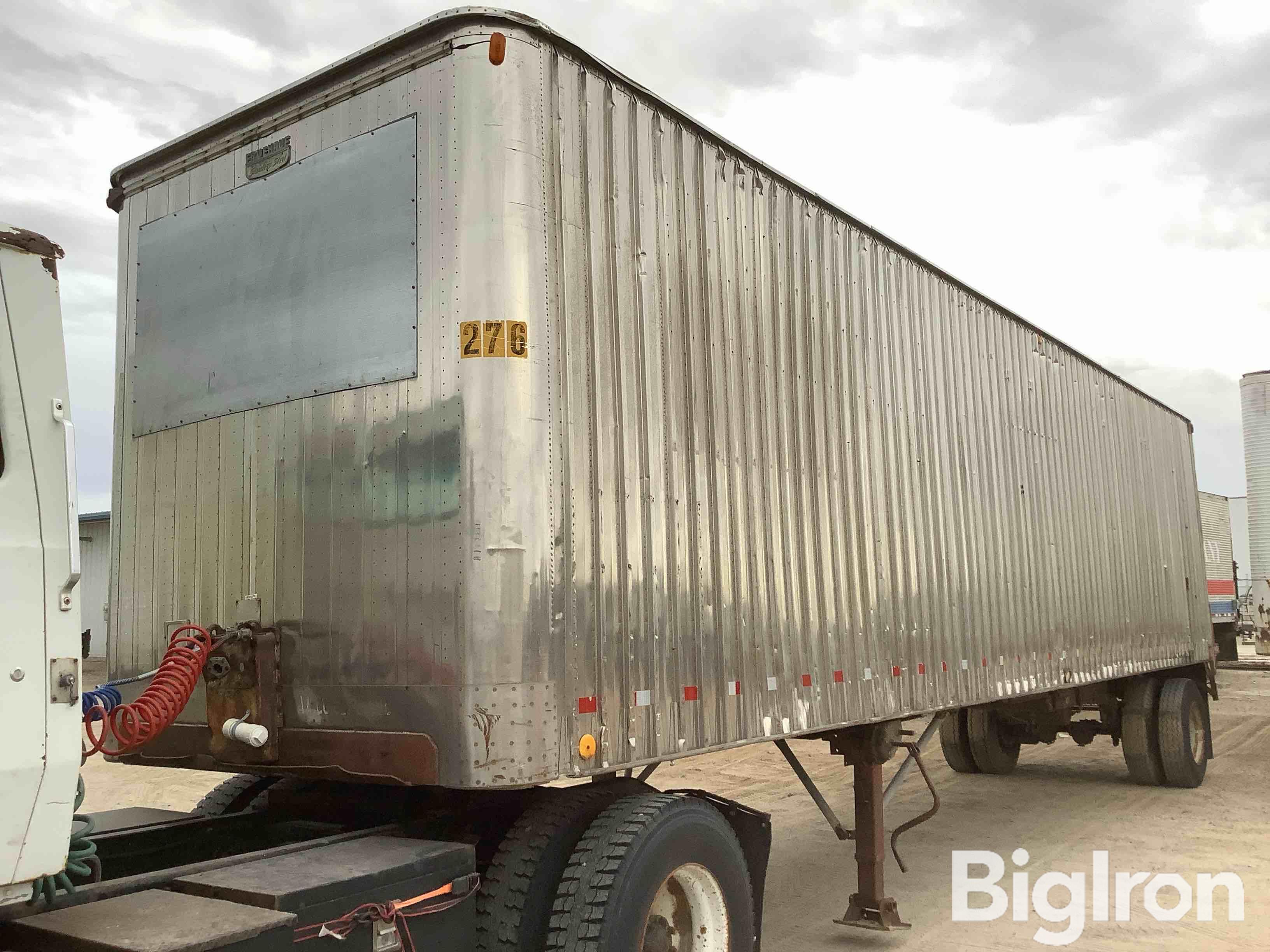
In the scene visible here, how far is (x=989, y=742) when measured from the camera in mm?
12367

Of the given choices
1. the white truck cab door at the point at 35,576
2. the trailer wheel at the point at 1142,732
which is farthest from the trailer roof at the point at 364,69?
the trailer wheel at the point at 1142,732

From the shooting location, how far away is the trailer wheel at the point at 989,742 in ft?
40.5

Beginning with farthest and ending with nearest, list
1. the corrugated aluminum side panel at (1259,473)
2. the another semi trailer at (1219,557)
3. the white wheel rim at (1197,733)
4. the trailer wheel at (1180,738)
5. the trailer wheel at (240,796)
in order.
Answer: the another semi trailer at (1219,557) < the corrugated aluminum side panel at (1259,473) < the white wheel rim at (1197,733) < the trailer wheel at (1180,738) < the trailer wheel at (240,796)

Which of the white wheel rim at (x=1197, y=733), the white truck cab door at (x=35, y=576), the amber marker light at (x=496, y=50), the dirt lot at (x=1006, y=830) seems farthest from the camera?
the white wheel rim at (x=1197, y=733)

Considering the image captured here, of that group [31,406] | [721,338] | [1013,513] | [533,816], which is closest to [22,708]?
[31,406]

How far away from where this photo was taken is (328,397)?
4184mm

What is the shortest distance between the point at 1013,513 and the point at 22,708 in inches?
281

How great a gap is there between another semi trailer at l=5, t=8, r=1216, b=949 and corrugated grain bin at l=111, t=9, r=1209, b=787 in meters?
0.01

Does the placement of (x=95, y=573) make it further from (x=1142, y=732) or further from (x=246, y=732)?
(x=246, y=732)

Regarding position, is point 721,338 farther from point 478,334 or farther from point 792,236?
point 478,334

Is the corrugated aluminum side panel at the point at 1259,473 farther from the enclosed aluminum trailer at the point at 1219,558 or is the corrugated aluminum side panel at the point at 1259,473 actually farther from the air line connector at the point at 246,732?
the air line connector at the point at 246,732

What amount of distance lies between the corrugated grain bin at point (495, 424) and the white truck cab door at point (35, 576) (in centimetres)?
132

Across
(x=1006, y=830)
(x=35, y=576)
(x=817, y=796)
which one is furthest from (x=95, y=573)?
(x=35, y=576)

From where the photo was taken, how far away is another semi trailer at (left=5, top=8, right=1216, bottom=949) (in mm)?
3789
